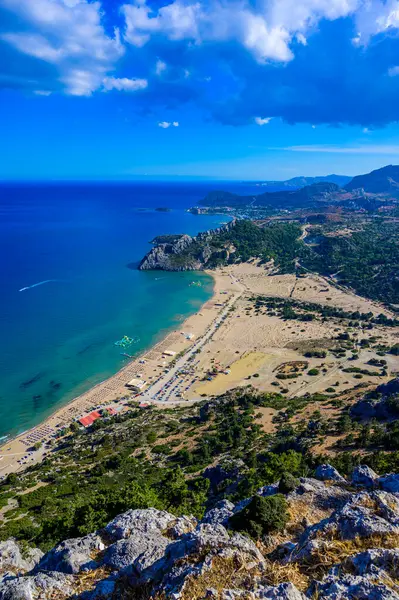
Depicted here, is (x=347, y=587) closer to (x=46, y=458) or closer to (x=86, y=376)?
(x=46, y=458)

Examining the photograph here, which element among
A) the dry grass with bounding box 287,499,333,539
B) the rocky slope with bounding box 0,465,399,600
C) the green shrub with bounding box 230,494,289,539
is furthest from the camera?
the dry grass with bounding box 287,499,333,539

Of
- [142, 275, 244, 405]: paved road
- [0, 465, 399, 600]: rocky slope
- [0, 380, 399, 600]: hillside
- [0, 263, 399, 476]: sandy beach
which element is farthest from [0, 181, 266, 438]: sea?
[0, 465, 399, 600]: rocky slope

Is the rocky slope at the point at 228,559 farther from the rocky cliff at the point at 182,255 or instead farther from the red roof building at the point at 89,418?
the rocky cliff at the point at 182,255

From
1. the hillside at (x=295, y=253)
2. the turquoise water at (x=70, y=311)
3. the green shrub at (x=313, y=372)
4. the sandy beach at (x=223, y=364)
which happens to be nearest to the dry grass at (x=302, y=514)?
the sandy beach at (x=223, y=364)

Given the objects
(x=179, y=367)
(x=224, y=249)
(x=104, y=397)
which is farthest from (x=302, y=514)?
(x=224, y=249)

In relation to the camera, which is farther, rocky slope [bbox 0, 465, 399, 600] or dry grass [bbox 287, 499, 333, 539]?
dry grass [bbox 287, 499, 333, 539]

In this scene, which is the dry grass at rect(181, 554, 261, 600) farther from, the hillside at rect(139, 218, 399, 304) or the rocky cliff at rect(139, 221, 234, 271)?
the rocky cliff at rect(139, 221, 234, 271)

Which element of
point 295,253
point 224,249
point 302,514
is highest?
point 302,514

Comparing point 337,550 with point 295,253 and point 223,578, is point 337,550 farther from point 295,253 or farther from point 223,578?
point 295,253
